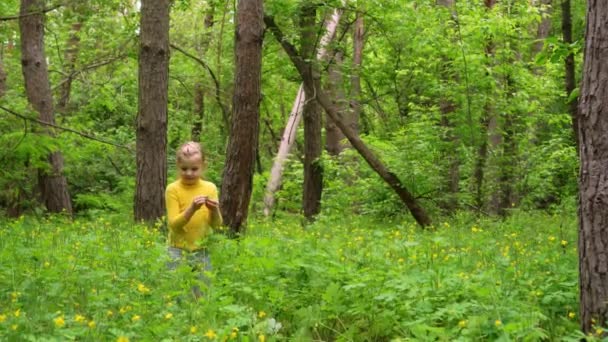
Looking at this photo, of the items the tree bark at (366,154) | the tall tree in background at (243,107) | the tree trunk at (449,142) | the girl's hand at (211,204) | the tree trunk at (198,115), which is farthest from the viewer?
the tree trunk at (198,115)

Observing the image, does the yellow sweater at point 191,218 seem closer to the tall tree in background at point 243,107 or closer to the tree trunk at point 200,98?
the tall tree in background at point 243,107

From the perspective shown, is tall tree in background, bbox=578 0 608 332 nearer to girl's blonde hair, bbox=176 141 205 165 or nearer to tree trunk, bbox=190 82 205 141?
girl's blonde hair, bbox=176 141 205 165

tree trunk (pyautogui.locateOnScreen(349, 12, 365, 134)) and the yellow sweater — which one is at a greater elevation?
tree trunk (pyautogui.locateOnScreen(349, 12, 365, 134))

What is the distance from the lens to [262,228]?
10.1 metres

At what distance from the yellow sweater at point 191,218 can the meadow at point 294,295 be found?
0.15 meters

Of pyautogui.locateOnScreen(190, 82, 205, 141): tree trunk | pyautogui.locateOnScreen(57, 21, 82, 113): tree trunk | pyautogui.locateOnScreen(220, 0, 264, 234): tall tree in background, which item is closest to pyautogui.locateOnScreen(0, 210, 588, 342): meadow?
pyautogui.locateOnScreen(220, 0, 264, 234): tall tree in background

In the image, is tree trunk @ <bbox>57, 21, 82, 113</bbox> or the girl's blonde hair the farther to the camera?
tree trunk @ <bbox>57, 21, 82, 113</bbox>

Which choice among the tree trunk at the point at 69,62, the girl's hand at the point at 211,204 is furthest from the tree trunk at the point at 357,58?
the girl's hand at the point at 211,204

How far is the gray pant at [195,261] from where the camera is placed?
501cm

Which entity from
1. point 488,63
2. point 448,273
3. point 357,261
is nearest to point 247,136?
point 357,261

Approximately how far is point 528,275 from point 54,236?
5.37m

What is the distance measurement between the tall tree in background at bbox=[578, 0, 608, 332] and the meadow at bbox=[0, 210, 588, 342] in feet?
1.01

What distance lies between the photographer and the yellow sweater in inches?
215

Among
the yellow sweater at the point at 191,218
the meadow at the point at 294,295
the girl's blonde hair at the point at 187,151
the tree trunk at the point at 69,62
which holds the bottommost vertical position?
the meadow at the point at 294,295
